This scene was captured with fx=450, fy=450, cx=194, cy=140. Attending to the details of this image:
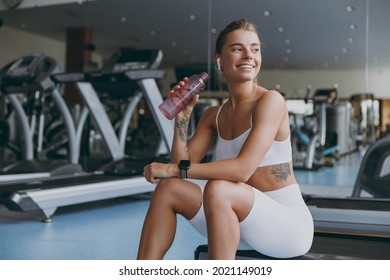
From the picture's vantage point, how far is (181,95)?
4.72ft

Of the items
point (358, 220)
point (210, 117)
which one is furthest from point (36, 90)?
point (358, 220)

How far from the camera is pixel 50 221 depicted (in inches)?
111

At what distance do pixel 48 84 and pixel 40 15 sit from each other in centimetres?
368

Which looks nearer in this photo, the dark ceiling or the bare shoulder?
the bare shoulder

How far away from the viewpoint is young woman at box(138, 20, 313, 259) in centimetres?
126

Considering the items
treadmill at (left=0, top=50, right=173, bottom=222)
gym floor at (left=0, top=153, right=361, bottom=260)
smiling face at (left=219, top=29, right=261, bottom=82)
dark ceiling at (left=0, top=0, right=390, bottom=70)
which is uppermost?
dark ceiling at (left=0, top=0, right=390, bottom=70)

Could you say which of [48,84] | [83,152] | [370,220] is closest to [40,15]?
[83,152]

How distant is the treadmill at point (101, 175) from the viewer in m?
2.76

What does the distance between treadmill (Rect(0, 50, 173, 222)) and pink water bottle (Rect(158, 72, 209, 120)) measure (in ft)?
5.16

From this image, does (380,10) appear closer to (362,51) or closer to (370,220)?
(362,51)

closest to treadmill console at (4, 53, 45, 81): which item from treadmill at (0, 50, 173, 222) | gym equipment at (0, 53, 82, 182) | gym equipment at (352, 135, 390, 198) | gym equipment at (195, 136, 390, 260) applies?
gym equipment at (0, 53, 82, 182)

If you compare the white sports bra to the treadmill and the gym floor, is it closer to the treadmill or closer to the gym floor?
the gym floor

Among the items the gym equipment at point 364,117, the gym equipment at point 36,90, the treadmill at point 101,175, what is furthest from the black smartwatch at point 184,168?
the gym equipment at point 364,117

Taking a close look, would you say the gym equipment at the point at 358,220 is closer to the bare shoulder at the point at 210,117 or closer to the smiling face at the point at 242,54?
the bare shoulder at the point at 210,117
